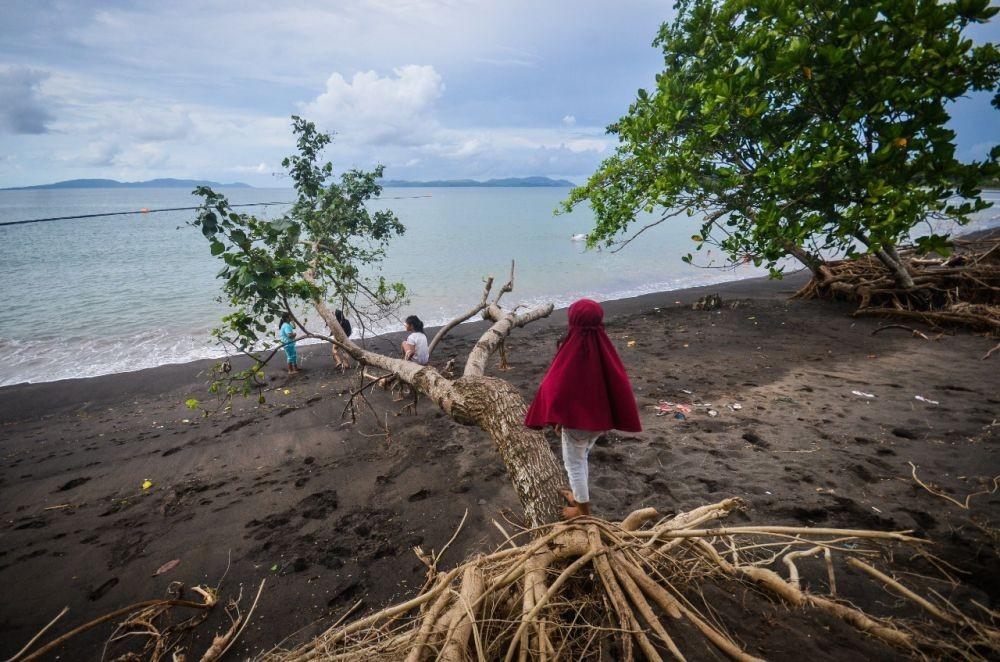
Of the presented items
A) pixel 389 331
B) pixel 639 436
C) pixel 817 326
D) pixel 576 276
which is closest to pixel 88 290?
pixel 389 331

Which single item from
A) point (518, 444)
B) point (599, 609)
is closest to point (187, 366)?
point (518, 444)

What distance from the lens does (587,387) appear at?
290cm

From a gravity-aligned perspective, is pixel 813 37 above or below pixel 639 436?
above

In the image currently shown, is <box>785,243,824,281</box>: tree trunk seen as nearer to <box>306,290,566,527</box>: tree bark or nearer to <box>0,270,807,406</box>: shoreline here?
<box>0,270,807,406</box>: shoreline

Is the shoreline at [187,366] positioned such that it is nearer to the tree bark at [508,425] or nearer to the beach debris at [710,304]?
the beach debris at [710,304]

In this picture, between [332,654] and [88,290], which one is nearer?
[332,654]

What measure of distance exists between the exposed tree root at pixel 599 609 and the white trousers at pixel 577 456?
0.85 m

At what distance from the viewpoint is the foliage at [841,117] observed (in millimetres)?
4035

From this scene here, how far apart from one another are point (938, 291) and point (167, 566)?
13682 millimetres

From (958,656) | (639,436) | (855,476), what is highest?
(958,656)

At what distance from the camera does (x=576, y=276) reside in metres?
22.3

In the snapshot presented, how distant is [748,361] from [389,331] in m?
10.4

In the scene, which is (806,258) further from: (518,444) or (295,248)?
(295,248)

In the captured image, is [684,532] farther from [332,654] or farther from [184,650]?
[184,650]
